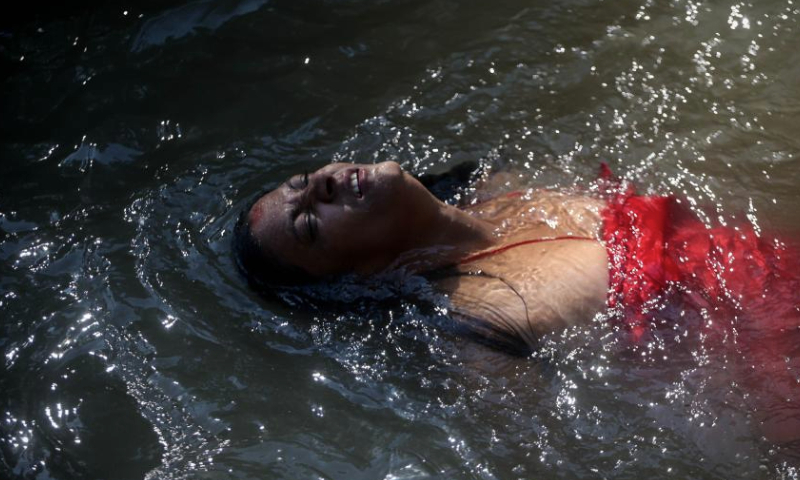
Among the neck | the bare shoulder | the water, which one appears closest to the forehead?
the water

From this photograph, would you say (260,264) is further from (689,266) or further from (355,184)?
(689,266)

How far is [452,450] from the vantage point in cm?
410

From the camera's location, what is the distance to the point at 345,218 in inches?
181

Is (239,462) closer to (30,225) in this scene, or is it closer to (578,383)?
(578,383)

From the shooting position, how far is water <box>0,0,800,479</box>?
13.7ft

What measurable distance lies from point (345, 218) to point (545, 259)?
974 mm

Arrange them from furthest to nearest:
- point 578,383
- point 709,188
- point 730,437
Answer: point 709,188 → point 578,383 → point 730,437

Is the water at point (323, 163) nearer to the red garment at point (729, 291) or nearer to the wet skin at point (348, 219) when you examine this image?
the red garment at point (729, 291)

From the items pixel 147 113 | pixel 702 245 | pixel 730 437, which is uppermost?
pixel 147 113

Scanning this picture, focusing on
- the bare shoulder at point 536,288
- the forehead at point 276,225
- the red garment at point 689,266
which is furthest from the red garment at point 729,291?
the forehead at point 276,225

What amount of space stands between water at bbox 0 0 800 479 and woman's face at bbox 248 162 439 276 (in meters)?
0.30

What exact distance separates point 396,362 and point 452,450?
0.61 m

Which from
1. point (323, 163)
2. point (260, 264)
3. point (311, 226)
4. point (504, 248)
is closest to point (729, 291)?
point (504, 248)

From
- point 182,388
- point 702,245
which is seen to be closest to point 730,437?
point 702,245
